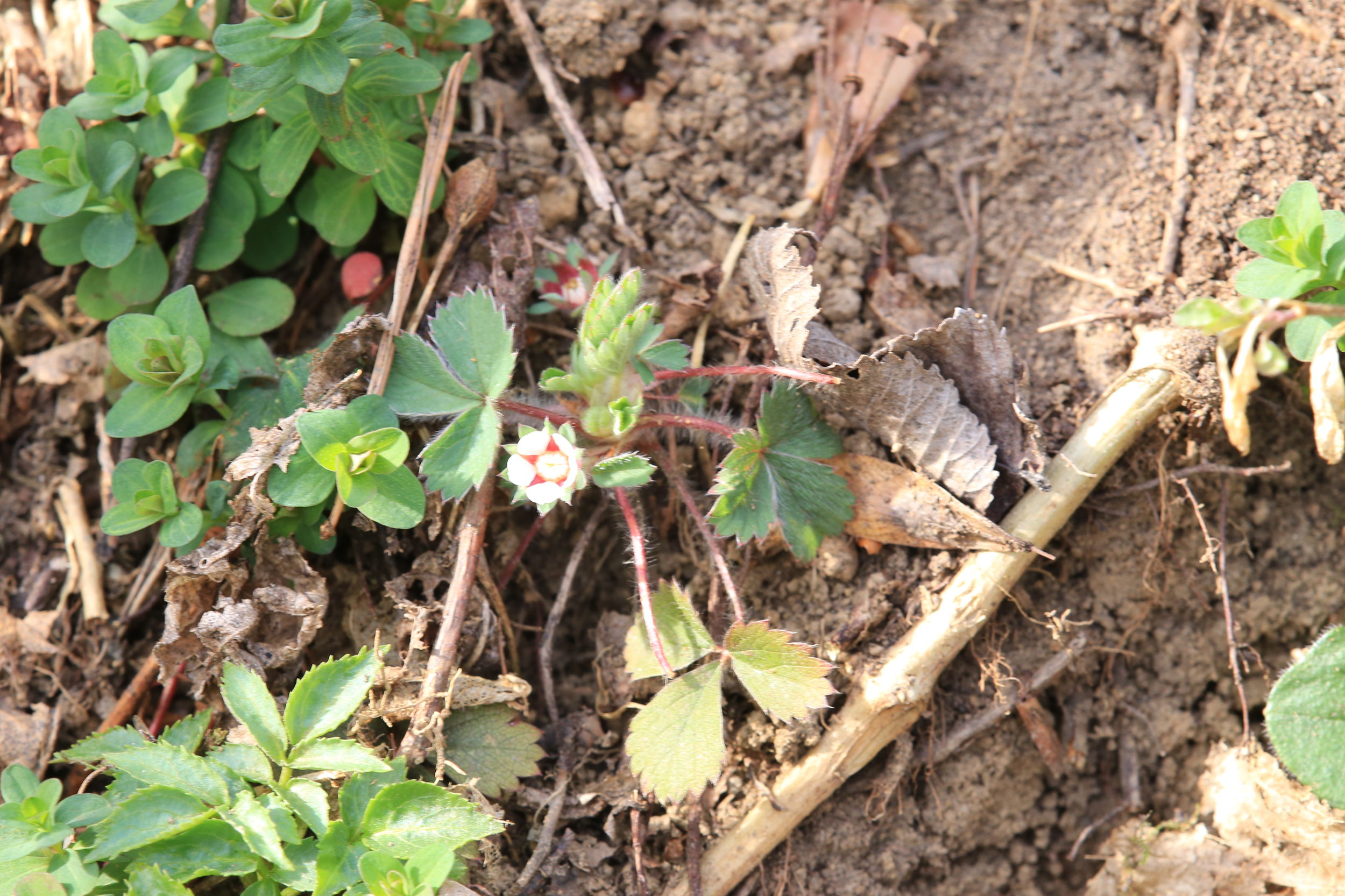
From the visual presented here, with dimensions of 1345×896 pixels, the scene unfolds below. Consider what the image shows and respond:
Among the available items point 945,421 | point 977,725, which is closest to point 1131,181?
point 945,421

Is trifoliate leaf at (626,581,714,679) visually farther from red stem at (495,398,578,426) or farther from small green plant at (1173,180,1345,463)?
small green plant at (1173,180,1345,463)

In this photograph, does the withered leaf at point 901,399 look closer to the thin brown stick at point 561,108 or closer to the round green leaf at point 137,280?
the thin brown stick at point 561,108

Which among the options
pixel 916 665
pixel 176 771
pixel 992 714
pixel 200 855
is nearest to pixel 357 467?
A: pixel 176 771

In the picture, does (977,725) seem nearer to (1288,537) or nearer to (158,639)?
(1288,537)

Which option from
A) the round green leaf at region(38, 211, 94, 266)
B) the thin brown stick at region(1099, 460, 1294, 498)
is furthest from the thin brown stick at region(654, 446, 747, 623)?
the round green leaf at region(38, 211, 94, 266)

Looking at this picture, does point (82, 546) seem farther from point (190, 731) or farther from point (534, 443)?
point (534, 443)

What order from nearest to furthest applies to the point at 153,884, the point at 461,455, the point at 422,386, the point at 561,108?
the point at 153,884 < the point at 461,455 < the point at 422,386 < the point at 561,108

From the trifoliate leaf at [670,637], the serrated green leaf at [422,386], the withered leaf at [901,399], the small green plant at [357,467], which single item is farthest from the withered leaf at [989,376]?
the small green plant at [357,467]

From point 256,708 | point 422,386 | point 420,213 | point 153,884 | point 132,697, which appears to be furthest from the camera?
point 420,213
